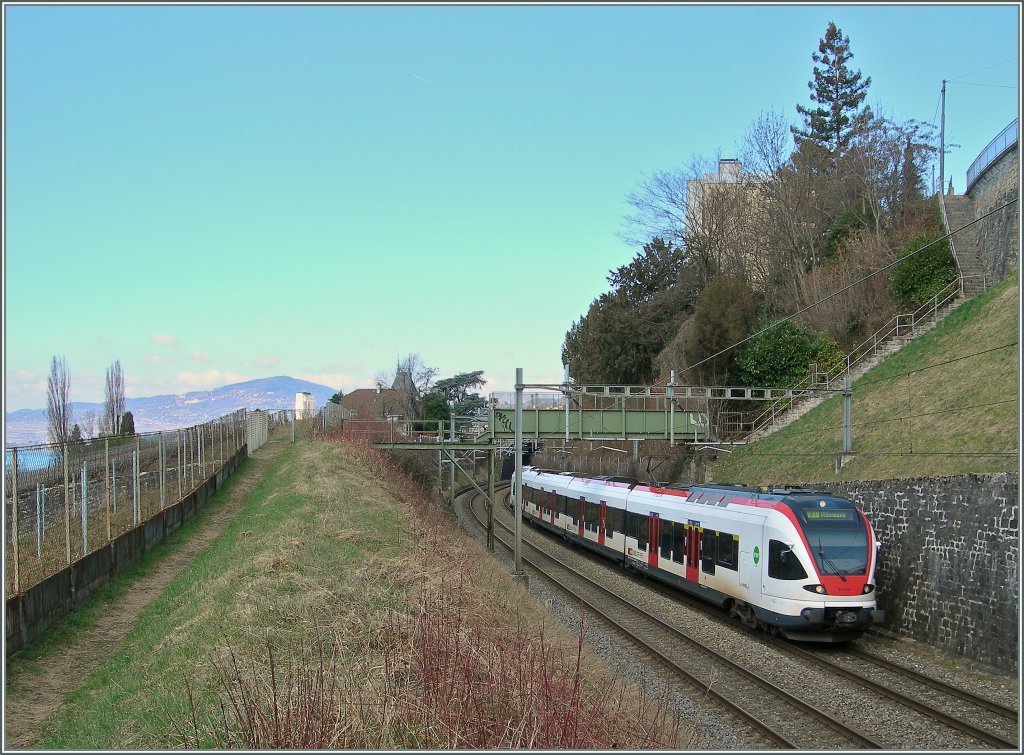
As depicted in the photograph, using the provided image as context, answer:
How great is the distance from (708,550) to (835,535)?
11.8 feet

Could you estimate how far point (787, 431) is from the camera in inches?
1358

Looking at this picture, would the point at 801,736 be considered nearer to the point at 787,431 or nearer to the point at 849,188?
the point at 787,431

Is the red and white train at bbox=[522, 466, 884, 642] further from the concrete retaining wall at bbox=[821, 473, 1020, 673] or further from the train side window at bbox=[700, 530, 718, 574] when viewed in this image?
the concrete retaining wall at bbox=[821, 473, 1020, 673]

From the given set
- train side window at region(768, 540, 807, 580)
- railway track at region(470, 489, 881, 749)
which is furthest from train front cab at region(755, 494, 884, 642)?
railway track at region(470, 489, 881, 749)

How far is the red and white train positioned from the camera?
46.3 feet

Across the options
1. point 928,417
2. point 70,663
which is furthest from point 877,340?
point 70,663

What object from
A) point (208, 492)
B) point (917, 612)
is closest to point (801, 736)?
point (917, 612)

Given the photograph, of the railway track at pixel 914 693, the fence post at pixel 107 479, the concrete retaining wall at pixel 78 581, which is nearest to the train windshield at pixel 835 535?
the railway track at pixel 914 693

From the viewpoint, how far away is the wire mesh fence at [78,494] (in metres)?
11.3

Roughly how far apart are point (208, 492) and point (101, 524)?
446 inches

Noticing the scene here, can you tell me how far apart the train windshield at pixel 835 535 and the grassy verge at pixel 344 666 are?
468 cm

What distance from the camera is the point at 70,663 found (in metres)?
10.8

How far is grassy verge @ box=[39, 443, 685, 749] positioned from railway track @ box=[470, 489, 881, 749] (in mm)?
1639

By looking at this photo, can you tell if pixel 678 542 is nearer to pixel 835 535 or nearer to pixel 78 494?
pixel 835 535
